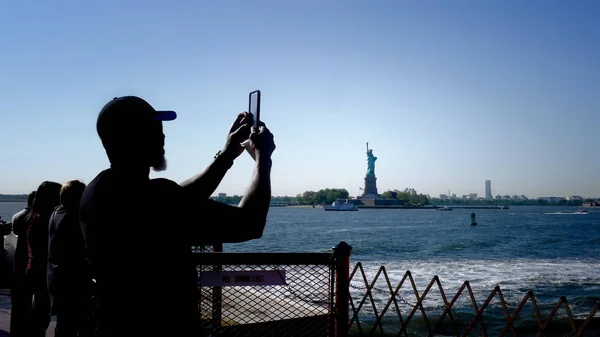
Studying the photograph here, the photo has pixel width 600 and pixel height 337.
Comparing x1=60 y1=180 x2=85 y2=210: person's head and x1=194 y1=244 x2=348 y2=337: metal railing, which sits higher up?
x1=60 y1=180 x2=85 y2=210: person's head

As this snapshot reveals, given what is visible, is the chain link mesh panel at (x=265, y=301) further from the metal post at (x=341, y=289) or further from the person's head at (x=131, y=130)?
the person's head at (x=131, y=130)

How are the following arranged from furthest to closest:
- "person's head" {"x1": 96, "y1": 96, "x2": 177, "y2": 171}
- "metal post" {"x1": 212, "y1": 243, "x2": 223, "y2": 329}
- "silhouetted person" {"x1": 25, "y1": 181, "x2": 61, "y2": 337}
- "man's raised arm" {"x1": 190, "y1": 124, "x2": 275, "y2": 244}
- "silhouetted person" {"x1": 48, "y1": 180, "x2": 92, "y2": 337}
Result: "metal post" {"x1": 212, "y1": 243, "x2": 223, "y2": 329}, "silhouetted person" {"x1": 25, "y1": 181, "x2": 61, "y2": 337}, "silhouetted person" {"x1": 48, "y1": 180, "x2": 92, "y2": 337}, "person's head" {"x1": 96, "y1": 96, "x2": 177, "y2": 171}, "man's raised arm" {"x1": 190, "y1": 124, "x2": 275, "y2": 244}

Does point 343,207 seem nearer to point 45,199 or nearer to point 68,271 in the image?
point 45,199

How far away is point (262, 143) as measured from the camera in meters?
1.65

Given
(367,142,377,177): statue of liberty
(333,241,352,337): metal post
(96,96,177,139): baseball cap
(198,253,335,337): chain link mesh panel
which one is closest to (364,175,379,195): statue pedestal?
(367,142,377,177): statue of liberty

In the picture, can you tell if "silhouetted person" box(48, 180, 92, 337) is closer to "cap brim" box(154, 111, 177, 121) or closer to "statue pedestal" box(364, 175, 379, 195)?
"cap brim" box(154, 111, 177, 121)

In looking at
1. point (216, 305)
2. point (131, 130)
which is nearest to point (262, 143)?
point (131, 130)

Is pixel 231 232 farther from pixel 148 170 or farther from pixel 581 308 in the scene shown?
pixel 581 308

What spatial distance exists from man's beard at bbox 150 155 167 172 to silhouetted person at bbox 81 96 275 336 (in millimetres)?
45

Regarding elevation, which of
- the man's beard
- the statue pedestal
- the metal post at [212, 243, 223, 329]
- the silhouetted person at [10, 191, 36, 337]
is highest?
the statue pedestal

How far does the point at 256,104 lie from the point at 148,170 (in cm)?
49

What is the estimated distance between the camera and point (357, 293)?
1728 centimetres

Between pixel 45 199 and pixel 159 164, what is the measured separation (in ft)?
12.3

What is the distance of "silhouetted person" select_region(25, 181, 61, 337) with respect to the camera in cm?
484
